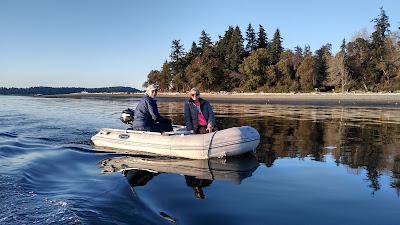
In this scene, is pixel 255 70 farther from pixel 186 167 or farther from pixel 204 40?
pixel 186 167

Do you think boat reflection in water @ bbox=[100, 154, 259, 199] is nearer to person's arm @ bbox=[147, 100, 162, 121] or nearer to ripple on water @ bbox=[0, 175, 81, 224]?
person's arm @ bbox=[147, 100, 162, 121]

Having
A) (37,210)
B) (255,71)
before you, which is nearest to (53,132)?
(37,210)

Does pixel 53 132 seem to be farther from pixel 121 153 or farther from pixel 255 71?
pixel 255 71

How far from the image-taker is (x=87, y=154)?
1401 centimetres

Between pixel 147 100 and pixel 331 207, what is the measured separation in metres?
7.77

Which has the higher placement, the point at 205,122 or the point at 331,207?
the point at 205,122

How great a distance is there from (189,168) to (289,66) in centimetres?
7080

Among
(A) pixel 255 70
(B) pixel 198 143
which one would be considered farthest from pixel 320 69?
(B) pixel 198 143

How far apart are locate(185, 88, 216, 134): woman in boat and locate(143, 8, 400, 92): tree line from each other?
2268 inches

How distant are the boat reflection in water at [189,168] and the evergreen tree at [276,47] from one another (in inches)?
3024

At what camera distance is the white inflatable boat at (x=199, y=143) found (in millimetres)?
12266

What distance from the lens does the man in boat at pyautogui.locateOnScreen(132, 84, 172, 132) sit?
1380cm

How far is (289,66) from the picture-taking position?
7912cm

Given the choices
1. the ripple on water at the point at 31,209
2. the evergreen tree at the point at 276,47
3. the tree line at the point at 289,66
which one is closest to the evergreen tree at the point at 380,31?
the tree line at the point at 289,66
